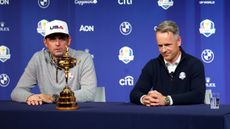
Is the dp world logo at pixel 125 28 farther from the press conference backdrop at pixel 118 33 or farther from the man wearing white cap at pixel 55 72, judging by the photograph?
the man wearing white cap at pixel 55 72

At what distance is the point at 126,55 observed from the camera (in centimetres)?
584

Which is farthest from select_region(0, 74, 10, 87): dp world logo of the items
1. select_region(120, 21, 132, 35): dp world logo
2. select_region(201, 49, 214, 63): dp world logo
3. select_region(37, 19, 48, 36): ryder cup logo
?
select_region(201, 49, 214, 63): dp world logo

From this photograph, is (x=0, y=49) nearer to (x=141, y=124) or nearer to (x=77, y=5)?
(x=77, y=5)

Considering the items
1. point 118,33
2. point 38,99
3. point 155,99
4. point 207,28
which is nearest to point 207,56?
point 207,28

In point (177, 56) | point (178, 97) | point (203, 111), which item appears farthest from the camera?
point (177, 56)

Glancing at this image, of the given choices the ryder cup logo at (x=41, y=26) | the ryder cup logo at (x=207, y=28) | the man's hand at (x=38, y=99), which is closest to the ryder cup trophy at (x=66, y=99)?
the man's hand at (x=38, y=99)

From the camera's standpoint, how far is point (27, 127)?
3.25m

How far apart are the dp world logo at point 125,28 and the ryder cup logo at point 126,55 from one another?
0.17 meters

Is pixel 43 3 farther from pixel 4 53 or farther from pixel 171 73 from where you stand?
pixel 171 73

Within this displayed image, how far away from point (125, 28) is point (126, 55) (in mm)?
312

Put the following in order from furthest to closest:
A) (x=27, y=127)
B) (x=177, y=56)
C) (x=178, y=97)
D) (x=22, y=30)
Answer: (x=22, y=30) < (x=177, y=56) < (x=178, y=97) < (x=27, y=127)

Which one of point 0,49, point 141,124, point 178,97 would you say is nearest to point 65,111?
point 141,124

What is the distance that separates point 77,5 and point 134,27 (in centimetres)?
73

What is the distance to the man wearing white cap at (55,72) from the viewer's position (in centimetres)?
400
